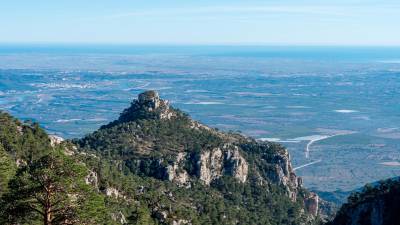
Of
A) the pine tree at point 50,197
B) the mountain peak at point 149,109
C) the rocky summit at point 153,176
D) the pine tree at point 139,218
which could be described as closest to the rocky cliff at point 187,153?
the mountain peak at point 149,109

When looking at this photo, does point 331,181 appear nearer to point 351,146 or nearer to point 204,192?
point 351,146

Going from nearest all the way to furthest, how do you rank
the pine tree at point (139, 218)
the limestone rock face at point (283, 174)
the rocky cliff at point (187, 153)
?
the pine tree at point (139, 218), the rocky cliff at point (187, 153), the limestone rock face at point (283, 174)

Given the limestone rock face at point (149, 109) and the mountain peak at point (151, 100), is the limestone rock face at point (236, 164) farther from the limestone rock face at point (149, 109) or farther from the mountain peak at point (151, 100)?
the mountain peak at point (151, 100)

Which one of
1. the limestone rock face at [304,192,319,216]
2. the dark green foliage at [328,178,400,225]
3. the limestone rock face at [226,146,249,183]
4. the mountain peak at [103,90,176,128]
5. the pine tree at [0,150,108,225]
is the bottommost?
the limestone rock face at [304,192,319,216]

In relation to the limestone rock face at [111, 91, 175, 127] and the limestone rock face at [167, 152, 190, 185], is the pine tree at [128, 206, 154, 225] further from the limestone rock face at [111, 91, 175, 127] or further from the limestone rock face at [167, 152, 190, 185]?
the limestone rock face at [111, 91, 175, 127]

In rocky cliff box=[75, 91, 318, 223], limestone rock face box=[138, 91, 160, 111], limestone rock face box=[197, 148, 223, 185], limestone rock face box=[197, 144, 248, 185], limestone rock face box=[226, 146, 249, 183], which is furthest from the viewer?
limestone rock face box=[138, 91, 160, 111]

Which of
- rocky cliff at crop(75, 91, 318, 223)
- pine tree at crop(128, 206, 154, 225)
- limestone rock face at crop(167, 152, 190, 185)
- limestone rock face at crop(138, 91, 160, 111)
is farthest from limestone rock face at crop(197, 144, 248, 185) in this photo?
pine tree at crop(128, 206, 154, 225)

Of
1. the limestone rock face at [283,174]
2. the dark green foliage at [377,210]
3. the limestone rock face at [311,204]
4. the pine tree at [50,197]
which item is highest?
the pine tree at [50,197]

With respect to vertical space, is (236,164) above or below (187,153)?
below

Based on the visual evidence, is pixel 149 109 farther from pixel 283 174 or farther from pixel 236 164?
pixel 283 174

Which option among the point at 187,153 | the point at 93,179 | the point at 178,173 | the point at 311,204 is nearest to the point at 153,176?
the point at 178,173

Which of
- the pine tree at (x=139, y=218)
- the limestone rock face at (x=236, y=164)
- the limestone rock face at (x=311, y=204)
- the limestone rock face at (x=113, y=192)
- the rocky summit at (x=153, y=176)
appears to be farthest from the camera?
the limestone rock face at (x=311, y=204)
